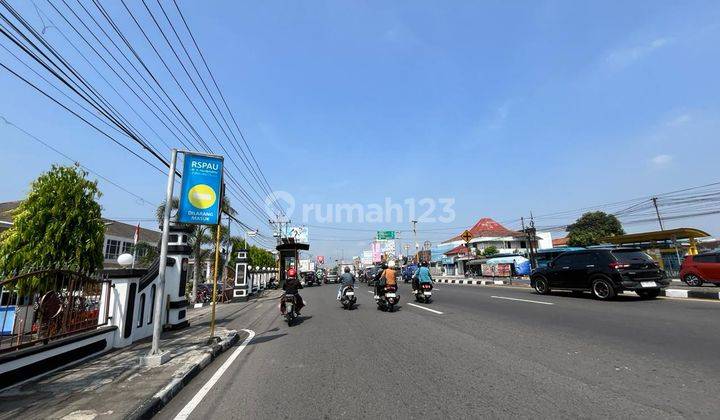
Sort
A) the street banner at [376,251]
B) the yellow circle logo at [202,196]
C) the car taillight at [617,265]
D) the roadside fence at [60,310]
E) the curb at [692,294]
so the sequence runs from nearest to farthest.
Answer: the roadside fence at [60,310] < the yellow circle logo at [202,196] < the car taillight at [617,265] < the curb at [692,294] < the street banner at [376,251]

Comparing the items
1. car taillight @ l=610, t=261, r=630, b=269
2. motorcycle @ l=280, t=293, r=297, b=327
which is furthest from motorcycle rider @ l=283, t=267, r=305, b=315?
car taillight @ l=610, t=261, r=630, b=269

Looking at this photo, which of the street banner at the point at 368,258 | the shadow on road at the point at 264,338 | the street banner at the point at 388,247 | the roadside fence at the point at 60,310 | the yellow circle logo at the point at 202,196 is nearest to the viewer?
the roadside fence at the point at 60,310

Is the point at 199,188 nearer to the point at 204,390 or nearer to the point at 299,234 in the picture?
the point at 204,390

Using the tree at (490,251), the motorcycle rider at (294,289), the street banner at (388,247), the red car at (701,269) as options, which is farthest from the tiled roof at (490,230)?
the motorcycle rider at (294,289)

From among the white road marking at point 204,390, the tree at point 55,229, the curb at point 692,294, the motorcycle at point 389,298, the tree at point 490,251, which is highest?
the tree at point 490,251

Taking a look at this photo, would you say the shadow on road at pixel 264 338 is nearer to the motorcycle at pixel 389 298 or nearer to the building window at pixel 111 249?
the motorcycle at pixel 389 298

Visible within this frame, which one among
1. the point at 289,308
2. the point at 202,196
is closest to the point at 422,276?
the point at 289,308

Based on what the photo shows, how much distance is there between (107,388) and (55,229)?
6.91 meters

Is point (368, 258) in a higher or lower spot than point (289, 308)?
higher

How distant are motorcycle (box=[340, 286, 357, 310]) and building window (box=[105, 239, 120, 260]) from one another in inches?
1333

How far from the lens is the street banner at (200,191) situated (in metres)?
7.36

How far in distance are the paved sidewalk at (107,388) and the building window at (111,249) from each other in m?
36.4

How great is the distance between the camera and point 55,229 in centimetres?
976

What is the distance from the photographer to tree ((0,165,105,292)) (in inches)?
377
